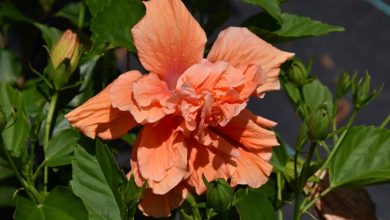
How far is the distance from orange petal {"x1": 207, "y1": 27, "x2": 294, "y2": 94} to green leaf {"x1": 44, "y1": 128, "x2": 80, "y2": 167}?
0.24m

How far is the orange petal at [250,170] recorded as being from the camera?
0.84 metres

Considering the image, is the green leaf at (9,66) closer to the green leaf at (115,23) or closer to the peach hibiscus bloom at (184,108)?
the green leaf at (115,23)

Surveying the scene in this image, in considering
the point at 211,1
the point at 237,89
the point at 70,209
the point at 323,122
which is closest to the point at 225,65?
the point at 237,89

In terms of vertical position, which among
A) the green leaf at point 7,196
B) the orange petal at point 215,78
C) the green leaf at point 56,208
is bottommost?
the green leaf at point 7,196

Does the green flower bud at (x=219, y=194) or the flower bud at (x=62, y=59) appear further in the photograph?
the flower bud at (x=62, y=59)

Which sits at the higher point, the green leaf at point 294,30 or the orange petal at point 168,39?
the orange petal at point 168,39

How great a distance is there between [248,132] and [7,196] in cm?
42

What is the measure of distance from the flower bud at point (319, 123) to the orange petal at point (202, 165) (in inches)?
4.3

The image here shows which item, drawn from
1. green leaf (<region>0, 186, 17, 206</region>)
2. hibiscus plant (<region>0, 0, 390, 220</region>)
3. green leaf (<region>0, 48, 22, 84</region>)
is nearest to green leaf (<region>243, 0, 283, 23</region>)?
hibiscus plant (<region>0, 0, 390, 220</region>)

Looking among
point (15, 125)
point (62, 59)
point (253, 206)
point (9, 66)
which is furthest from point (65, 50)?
point (9, 66)

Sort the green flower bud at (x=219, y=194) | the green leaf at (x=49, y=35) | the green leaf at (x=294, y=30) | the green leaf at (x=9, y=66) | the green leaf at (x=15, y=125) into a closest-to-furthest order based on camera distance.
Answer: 1. the green flower bud at (x=219, y=194)
2. the green leaf at (x=15, y=125)
3. the green leaf at (x=294, y=30)
4. the green leaf at (x=49, y=35)
5. the green leaf at (x=9, y=66)

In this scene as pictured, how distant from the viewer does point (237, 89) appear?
0.79 m

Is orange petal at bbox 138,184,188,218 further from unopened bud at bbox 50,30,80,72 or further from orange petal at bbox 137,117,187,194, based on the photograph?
unopened bud at bbox 50,30,80,72

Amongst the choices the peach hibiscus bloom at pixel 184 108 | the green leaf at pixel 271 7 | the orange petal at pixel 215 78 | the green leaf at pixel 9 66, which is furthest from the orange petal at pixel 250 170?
the green leaf at pixel 9 66
